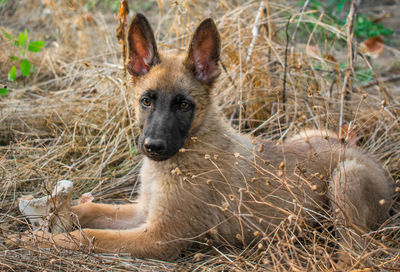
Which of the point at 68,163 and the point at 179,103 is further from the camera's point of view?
the point at 68,163

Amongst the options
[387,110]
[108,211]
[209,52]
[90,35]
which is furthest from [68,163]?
[90,35]

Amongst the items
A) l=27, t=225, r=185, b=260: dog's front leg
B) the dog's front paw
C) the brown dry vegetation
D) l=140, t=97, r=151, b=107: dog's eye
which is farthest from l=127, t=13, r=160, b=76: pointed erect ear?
the dog's front paw

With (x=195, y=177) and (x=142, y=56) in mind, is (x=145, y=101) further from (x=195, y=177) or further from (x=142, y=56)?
(x=195, y=177)

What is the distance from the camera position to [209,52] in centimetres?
331

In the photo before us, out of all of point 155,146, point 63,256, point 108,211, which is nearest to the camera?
point 63,256

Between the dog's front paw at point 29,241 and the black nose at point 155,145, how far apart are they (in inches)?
35.4

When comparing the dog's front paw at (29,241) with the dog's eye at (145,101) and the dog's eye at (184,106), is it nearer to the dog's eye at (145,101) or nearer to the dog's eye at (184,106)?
the dog's eye at (145,101)

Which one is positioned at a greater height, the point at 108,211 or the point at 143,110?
the point at 143,110

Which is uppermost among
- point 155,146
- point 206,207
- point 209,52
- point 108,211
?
point 209,52

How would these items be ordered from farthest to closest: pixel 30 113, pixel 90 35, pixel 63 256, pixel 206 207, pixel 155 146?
pixel 90 35
pixel 30 113
pixel 206 207
pixel 155 146
pixel 63 256

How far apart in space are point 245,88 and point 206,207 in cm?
216

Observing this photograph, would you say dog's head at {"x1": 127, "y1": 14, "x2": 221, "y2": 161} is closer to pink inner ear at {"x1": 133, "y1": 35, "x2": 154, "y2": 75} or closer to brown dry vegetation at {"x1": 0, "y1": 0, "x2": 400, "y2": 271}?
pink inner ear at {"x1": 133, "y1": 35, "x2": 154, "y2": 75}

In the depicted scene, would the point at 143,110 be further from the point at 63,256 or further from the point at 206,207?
the point at 63,256

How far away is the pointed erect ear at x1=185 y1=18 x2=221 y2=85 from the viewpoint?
319cm
